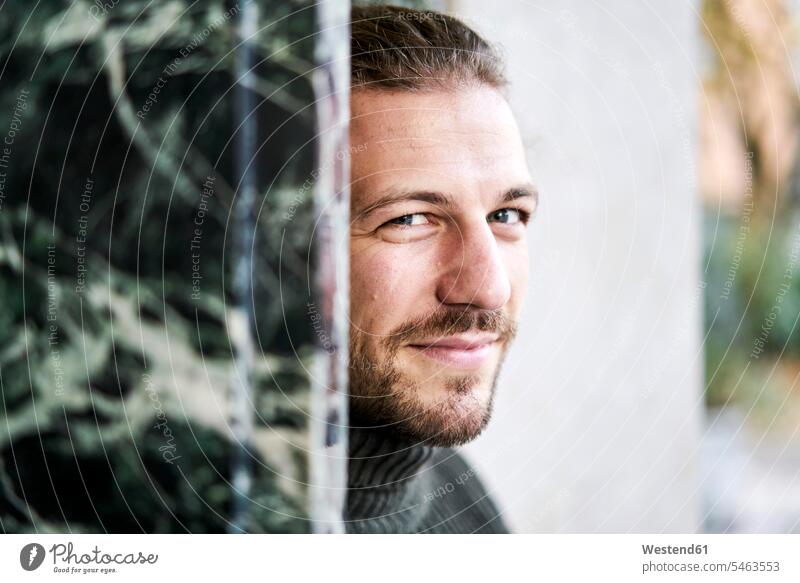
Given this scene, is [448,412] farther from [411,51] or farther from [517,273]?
[411,51]

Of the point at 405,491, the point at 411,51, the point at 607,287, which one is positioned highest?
the point at 411,51

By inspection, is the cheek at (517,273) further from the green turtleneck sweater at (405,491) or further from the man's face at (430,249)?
the green turtleneck sweater at (405,491)

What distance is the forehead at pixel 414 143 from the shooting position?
38cm

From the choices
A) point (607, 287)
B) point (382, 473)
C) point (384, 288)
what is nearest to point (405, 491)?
point (382, 473)

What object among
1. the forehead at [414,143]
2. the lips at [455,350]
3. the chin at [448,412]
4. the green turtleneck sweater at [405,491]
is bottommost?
the green turtleneck sweater at [405,491]

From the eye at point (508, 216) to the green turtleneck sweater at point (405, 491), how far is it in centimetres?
14

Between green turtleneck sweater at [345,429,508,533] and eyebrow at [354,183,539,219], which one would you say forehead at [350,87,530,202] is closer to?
eyebrow at [354,183,539,219]

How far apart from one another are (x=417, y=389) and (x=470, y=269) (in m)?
0.08

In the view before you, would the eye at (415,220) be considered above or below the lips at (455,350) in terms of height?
above

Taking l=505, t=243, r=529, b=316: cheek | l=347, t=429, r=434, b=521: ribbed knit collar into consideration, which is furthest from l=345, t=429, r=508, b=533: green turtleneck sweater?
l=505, t=243, r=529, b=316: cheek

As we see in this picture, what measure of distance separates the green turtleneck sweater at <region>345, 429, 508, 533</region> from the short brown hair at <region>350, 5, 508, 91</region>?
0.20 m

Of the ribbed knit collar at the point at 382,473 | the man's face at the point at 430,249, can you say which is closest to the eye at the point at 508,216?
the man's face at the point at 430,249

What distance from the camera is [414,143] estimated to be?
1.24 feet

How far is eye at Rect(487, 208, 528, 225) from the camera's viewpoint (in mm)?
→ 395
